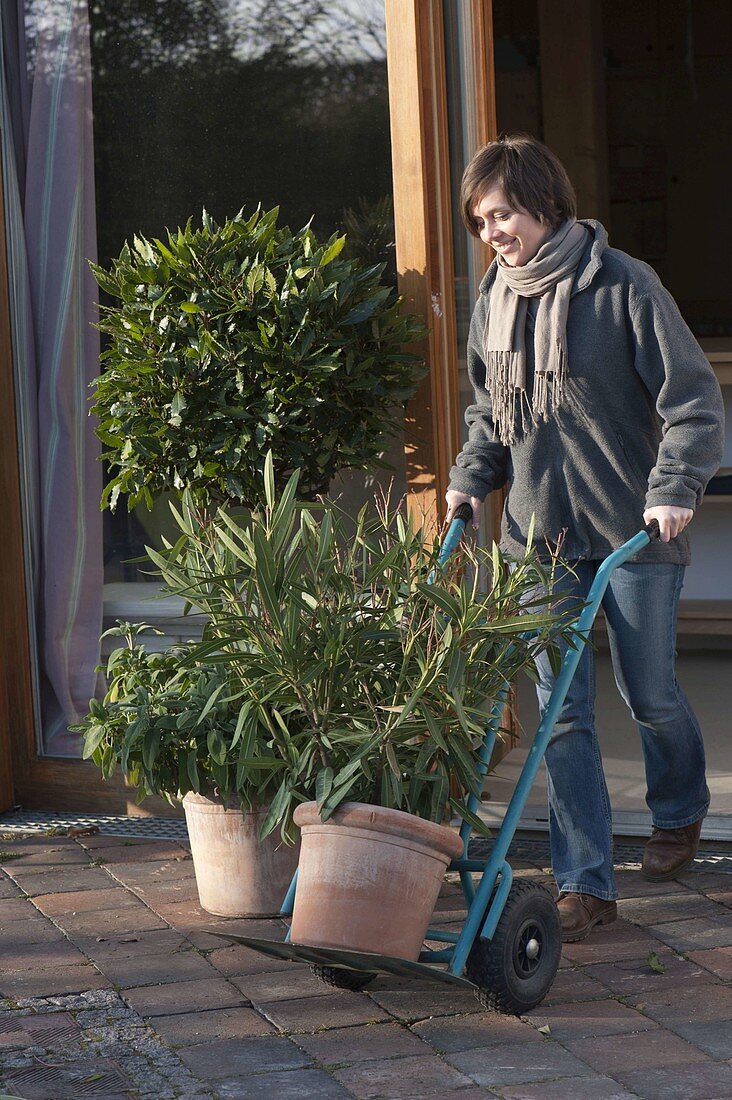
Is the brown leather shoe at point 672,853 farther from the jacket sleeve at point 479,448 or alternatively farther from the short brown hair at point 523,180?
the short brown hair at point 523,180

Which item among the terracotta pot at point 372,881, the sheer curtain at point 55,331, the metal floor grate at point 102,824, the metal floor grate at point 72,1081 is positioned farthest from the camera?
the sheer curtain at point 55,331

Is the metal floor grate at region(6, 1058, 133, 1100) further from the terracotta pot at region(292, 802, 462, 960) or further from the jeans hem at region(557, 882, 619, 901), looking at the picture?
the jeans hem at region(557, 882, 619, 901)

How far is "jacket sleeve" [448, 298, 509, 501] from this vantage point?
3449 mm

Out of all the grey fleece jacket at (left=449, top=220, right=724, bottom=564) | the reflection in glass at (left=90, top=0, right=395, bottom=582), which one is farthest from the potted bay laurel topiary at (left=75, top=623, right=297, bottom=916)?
the reflection in glass at (left=90, top=0, right=395, bottom=582)

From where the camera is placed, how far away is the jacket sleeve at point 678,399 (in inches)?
123

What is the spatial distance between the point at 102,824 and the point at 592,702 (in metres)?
1.75

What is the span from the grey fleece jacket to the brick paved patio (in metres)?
0.90

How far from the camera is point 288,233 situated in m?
3.91

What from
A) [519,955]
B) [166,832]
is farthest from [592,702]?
[166,832]

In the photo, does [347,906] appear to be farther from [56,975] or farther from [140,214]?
[140,214]

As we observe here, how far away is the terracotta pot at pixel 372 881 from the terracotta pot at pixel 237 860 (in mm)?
739

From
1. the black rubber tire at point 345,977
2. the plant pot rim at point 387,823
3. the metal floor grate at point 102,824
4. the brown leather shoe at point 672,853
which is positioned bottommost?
the black rubber tire at point 345,977

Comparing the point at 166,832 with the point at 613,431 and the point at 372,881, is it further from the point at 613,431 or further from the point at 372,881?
the point at 613,431

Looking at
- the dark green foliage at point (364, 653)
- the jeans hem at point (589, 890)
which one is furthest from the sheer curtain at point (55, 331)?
the jeans hem at point (589, 890)
